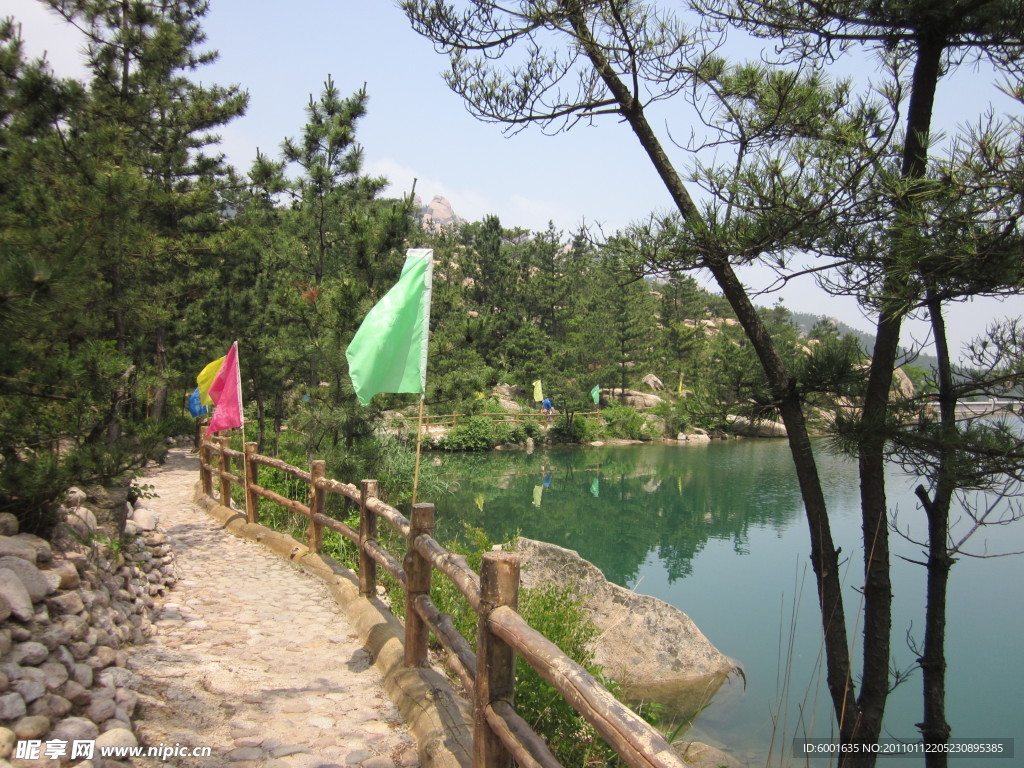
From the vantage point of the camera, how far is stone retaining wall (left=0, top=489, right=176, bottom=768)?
2523mm

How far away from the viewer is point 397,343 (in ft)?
13.4

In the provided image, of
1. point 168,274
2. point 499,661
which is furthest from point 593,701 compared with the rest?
point 168,274

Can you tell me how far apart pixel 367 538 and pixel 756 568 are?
944 cm

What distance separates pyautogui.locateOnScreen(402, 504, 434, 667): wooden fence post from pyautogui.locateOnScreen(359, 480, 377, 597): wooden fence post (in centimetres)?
117

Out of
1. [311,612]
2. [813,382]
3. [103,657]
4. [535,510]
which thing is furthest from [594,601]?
[535,510]

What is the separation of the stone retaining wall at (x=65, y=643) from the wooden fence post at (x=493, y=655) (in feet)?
4.61

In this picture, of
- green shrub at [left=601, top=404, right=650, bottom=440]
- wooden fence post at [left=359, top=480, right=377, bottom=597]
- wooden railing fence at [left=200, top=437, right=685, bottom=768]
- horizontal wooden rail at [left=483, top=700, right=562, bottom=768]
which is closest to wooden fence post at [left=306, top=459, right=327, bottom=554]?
wooden fence post at [left=359, top=480, right=377, bottom=597]

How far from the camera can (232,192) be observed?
49.7 feet

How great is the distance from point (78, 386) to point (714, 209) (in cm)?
365

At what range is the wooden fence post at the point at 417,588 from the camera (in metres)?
3.87

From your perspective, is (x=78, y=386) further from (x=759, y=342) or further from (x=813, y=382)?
(x=813, y=382)

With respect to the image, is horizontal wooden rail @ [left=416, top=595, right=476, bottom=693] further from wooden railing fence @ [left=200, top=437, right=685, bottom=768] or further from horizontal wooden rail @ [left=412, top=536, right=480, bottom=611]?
horizontal wooden rail @ [left=412, top=536, right=480, bottom=611]

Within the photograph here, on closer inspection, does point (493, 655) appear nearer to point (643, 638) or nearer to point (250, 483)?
point (643, 638)

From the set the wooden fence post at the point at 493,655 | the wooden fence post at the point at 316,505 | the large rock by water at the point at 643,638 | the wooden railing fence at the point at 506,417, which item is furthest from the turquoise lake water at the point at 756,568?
the wooden railing fence at the point at 506,417
